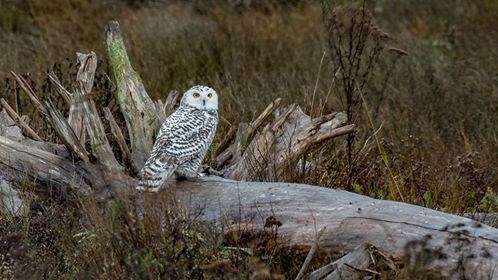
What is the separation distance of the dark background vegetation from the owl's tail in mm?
378

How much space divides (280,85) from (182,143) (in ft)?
10.6

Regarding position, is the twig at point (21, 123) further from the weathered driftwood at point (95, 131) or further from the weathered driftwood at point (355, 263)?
the weathered driftwood at point (355, 263)

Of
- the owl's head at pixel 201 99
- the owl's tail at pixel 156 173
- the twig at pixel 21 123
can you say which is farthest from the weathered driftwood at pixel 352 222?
the twig at pixel 21 123

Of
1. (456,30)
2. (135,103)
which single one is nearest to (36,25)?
(456,30)

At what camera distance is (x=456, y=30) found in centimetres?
1041

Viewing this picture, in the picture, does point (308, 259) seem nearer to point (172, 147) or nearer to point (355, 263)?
point (355, 263)

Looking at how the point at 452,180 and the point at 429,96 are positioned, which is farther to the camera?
the point at 429,96

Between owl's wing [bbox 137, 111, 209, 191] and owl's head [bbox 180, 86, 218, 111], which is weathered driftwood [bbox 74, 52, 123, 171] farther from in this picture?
owl's head [bbox 180, 86, 218, 111]

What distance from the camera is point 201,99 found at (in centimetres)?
559

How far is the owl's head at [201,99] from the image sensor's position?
5.57 metres

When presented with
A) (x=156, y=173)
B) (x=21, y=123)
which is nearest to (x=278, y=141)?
(x=156, y=173)

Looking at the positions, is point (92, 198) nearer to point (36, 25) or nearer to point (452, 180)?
point (452, 180)

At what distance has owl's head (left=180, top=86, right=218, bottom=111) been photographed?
18.3 ft

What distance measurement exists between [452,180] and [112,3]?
240 inches
